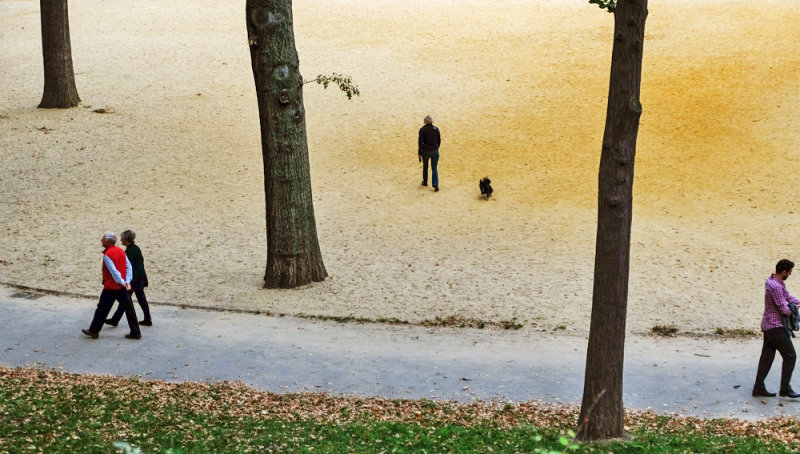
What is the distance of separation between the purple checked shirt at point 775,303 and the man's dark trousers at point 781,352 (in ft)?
0.30

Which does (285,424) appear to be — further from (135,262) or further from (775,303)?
(775,303)

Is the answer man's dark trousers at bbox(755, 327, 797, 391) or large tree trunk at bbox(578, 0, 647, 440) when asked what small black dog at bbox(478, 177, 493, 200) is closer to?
man's dark trousers at bbox(755, 327, 797, 391)

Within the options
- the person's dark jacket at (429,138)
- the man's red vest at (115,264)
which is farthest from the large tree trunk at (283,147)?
the person's dark jacket at (429,138)

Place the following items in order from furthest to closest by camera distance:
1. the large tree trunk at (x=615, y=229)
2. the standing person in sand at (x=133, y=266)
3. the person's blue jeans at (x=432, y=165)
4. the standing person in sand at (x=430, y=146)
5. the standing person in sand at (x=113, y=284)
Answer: the person's blue jeans at (x=432, y=165) < the standing person in sand at (x=430, y=146) < the standing person in sand at (x=133, y=266) < the standing person in sand at (x=113, y=284) < the large tree trunk at (x=615, y=229)

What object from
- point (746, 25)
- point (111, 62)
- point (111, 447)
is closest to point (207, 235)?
point (111, 447)

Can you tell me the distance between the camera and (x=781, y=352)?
10.7m

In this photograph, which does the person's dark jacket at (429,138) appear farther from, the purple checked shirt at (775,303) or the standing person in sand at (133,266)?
the purple checked shirt at (775,303)

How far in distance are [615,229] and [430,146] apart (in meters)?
12.9

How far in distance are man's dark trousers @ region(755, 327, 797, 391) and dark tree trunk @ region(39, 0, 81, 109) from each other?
2260cm

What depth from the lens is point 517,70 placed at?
29047 millimetres

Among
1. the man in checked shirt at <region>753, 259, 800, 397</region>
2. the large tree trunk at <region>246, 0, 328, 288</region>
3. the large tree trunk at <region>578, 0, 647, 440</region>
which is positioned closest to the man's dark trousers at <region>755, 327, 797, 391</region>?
the man in checked shirt at <region>753, 259, 800, 397</region>

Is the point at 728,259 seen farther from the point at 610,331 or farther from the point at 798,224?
the point at 610,331

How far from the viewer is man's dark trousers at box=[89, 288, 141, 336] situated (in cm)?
1221

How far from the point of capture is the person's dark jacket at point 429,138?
21.1 meters
